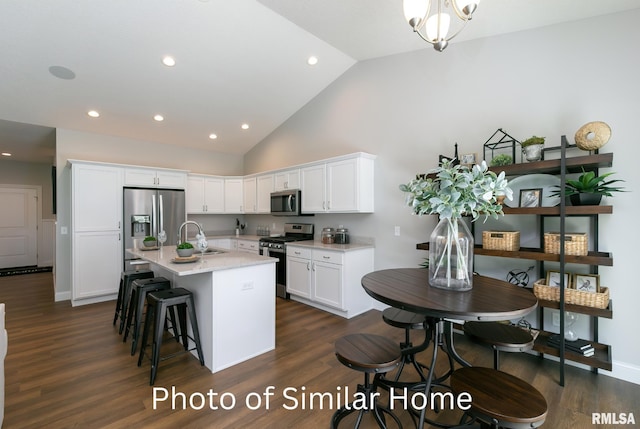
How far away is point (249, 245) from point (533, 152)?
4345mm

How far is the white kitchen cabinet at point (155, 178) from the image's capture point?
466 cm

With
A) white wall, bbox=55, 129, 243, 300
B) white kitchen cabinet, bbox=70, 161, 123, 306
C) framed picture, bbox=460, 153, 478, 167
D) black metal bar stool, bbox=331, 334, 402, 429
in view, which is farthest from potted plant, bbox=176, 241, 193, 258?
white wall, bbox=55, 129, 243, 300

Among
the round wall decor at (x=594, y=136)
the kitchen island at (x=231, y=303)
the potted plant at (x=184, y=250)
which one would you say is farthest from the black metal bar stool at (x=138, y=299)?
the round wall decor at (x=594, y=136)

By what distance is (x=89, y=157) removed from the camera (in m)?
4.79

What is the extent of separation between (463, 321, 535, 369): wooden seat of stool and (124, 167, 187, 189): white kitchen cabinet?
4.92 m

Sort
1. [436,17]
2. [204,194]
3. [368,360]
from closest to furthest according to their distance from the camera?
[368,360] → [436,17] → [204,194]

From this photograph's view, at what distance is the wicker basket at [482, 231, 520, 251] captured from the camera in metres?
2.61

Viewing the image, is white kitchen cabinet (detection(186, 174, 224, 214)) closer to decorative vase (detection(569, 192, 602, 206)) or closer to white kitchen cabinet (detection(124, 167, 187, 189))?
white kitchen cabinet (detection(124, 167, 187, 189))

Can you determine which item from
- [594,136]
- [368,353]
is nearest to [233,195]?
[368,353]

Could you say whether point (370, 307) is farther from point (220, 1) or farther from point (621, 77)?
point (220, 1)

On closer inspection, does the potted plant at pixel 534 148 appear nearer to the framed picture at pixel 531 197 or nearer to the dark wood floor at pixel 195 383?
the framed picture at pixel 531 197

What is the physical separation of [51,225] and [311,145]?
721cm

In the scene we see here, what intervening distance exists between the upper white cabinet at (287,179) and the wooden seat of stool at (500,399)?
3.68m

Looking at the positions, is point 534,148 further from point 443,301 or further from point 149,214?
point 149,214
